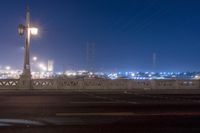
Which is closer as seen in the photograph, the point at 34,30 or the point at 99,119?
the point at 99,119

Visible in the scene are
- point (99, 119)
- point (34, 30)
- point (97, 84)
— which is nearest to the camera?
point (99, 119)

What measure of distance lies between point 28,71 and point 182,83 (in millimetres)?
13520

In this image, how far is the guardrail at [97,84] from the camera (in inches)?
1467

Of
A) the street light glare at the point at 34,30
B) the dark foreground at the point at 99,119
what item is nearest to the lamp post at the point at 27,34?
the street light glare at the point at 34,30

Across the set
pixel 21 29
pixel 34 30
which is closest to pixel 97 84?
pixel 34 30

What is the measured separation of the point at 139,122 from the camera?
15.2 m

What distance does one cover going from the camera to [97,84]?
127 feet

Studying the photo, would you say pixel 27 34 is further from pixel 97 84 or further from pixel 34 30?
pixel 97 84

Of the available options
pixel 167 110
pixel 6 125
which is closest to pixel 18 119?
pixel 6 125

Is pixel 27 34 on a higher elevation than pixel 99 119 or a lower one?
higher

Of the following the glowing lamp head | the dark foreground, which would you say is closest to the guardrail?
the glowing lamp head

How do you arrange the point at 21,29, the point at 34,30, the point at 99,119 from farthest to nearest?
the point at 34,30, the point at 21,29, the point at 99,119

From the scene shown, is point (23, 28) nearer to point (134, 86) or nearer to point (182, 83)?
point (134, 86)

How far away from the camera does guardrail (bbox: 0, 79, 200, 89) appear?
3725cm
